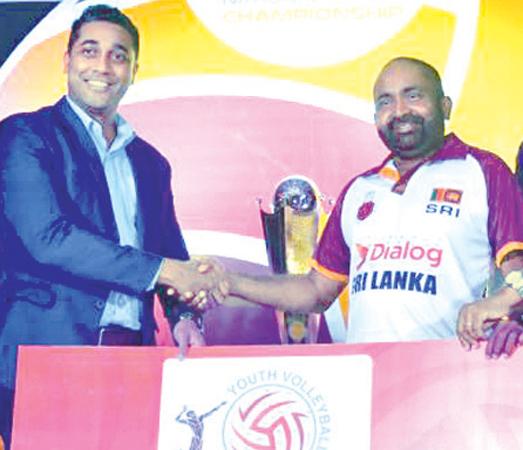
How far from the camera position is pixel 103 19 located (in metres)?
3.49

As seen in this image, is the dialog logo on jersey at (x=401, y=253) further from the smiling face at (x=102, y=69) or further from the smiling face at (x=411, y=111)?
the smiling face at (x=102, y=69)

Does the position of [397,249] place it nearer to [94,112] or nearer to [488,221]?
[488,221]

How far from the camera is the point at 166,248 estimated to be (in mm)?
3328

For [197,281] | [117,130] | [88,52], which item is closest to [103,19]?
[88,52]

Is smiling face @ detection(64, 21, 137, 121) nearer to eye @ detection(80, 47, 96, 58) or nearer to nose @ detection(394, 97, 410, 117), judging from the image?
eye @ detection(80, 47, 96, 58)

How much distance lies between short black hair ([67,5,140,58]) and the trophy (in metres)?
0.65

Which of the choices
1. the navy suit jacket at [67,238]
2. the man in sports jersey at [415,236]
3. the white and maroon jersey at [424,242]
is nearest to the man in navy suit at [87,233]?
the navy suit jacket at [67,238]

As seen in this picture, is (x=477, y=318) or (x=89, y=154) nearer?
(x=477, y=318)

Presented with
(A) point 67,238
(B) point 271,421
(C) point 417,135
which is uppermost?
(C) point 417,135

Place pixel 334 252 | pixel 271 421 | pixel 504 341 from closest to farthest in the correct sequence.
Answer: pixel 504 341
pixel 271 421
pixel 334 252

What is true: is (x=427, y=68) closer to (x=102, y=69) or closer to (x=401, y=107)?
(x=401, y=107)

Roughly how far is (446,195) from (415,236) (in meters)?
0.14

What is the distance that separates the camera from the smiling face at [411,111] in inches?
127

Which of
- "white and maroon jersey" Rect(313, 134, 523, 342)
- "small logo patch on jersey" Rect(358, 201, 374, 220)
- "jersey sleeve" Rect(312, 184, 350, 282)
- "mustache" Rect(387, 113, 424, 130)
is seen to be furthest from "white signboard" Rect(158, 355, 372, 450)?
"mustache" Rect(387, 113, 424, 130)
